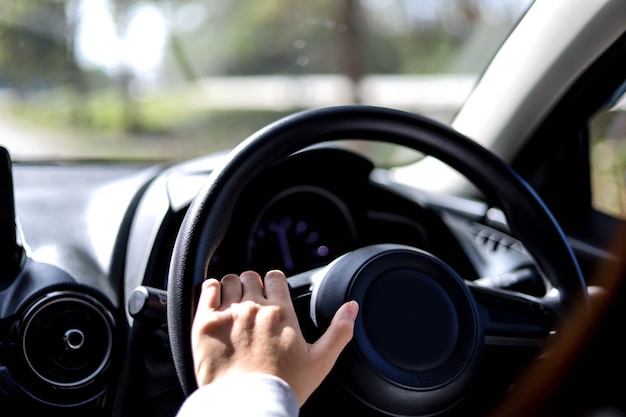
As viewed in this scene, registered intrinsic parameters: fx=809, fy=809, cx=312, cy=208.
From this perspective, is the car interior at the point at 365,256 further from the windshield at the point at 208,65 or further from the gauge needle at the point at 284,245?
the windshield at the point at 208,65

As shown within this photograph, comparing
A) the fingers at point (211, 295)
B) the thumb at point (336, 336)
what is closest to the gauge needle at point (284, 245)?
the thumb at point (336, 336)

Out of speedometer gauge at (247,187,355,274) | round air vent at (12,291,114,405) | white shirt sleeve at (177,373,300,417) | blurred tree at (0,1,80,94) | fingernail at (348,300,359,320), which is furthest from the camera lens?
blurred tree at (0,1,80,94)

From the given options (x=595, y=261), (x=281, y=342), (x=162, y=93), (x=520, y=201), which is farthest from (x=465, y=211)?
(x=162, y=93)

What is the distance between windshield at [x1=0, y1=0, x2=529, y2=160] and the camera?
318cm

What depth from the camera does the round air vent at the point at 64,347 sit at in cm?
184

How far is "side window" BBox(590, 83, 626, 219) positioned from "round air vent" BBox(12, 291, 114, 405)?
1311 millimetres

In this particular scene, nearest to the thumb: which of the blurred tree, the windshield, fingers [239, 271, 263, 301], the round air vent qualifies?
fingers [239, 271, 263, 301]

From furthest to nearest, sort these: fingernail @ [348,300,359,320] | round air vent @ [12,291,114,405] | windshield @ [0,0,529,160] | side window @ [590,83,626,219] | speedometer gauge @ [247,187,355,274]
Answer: windshield @ [0,0,529,160], speedometer gauge @ [247,187,355,274], side window @ [590,83,626,219], round air vent @ [12,291,114,405], fingernail @ [348,300,359,320]

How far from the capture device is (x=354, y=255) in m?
1.64

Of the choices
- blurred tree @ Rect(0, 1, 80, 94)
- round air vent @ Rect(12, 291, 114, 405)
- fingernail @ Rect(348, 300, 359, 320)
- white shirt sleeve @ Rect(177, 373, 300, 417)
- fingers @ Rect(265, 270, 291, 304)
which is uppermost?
blurred tree @ Rect(0, 1, 80, 94)

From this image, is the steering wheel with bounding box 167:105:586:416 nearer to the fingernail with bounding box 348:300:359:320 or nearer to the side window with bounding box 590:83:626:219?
the fingernail with bounding box 348:300:359:320

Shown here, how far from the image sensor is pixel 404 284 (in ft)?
5.32

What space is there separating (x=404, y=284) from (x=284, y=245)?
2.59 feet

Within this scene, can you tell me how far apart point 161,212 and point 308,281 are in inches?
22.2
